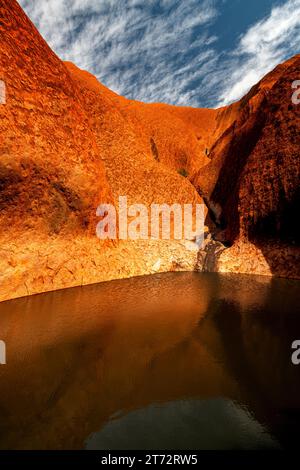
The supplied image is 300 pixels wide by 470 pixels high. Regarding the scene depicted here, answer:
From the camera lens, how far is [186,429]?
3330 millimetres

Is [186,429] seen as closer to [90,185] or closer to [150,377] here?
[150,377]

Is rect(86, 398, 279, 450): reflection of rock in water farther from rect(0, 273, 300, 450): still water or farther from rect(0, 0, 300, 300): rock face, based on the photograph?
rect(0, 0, 300, 300): rock face

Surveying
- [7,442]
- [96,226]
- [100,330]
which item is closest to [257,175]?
[96,226]

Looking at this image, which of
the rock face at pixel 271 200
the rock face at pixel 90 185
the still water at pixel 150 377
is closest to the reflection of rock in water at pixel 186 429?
the still water at pixel 150 377

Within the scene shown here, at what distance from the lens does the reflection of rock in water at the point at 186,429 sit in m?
3.06

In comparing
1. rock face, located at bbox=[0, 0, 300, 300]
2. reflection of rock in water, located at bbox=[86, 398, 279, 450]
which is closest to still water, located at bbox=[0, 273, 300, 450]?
reflection of rock in water, located at bbox=[86, 398, 279, 450]

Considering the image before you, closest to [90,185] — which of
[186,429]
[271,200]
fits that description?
[271,200]

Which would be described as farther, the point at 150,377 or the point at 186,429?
the point at 150,377

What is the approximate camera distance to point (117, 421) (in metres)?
3.47

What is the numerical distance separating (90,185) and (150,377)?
11457mm

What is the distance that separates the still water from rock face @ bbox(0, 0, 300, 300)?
12.8ft

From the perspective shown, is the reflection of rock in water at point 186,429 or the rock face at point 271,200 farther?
the rock face at point 271,200

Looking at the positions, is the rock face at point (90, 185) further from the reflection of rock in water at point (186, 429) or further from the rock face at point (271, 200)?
the reflection of rock in water at point (186, 429)

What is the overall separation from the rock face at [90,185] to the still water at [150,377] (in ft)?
12.8
